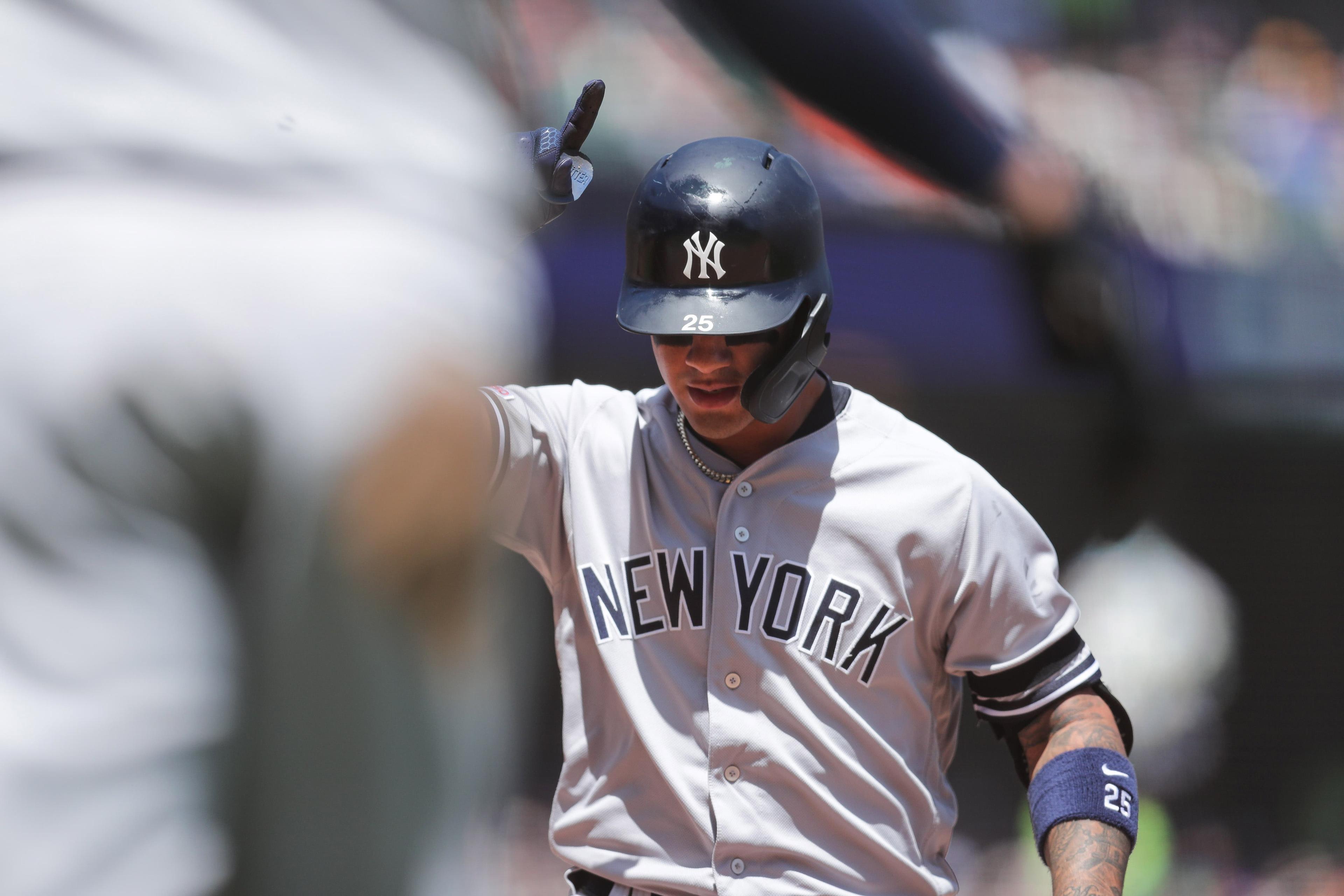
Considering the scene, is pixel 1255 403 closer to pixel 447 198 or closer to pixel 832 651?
pixel 832 651

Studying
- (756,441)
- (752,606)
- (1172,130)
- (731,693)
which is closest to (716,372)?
(756,441)

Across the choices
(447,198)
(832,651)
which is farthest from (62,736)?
(832,651)

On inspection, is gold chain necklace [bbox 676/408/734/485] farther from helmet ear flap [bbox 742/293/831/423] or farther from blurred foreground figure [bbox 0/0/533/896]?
blurred foreground figure [bbox 0/0/533/896]

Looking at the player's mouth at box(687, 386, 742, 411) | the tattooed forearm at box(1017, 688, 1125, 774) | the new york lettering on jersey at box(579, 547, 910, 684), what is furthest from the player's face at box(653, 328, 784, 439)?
the tattooed forearm at box(1017, 688, 1125, 774)

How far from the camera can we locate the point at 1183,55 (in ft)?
14.2

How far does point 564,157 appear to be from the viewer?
6.60 ft

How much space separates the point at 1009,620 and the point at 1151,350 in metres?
2.50

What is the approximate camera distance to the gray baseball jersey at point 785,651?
200cm

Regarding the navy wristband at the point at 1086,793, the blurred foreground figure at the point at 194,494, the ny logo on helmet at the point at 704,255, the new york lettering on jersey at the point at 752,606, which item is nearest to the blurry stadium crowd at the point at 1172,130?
the ny logo on helmet at the point at 704,255

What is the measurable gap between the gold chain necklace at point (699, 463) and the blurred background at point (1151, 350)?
194 cm

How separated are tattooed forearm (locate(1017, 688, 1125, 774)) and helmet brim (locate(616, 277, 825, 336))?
2.53ft

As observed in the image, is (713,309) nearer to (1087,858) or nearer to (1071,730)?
(1071,730)

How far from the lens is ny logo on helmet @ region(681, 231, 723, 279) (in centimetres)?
211

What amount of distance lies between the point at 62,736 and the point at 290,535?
11 cm
